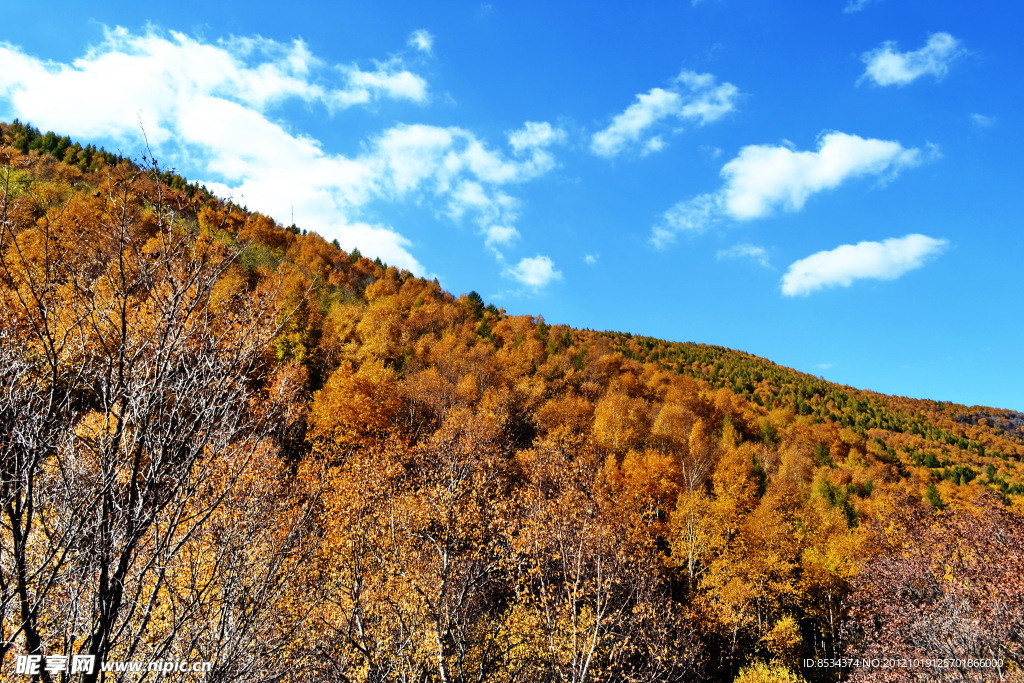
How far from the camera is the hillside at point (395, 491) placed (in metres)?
3.96

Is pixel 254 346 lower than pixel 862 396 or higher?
lower

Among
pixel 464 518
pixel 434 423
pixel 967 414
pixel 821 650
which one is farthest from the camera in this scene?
pixel 967 414

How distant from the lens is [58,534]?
12.6 ft

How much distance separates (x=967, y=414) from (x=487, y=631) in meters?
148

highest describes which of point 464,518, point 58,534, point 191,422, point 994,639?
point 191,422

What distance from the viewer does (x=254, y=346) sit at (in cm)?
429

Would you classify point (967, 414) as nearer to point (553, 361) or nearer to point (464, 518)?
point (553, 361)

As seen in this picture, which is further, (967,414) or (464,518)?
(967,414)

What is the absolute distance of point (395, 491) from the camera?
24172 mm

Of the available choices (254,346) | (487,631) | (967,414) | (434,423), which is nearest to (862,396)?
(967,414)

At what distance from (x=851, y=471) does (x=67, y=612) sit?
270ft

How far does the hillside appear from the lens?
396 centimetres

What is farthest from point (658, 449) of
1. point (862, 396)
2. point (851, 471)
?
point (862, 396)

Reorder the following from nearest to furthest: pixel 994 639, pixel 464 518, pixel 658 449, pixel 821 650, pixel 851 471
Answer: pixel 994 639, pixel 464 518, pixel 821 650, pixel 658 449, pixel 851 471
